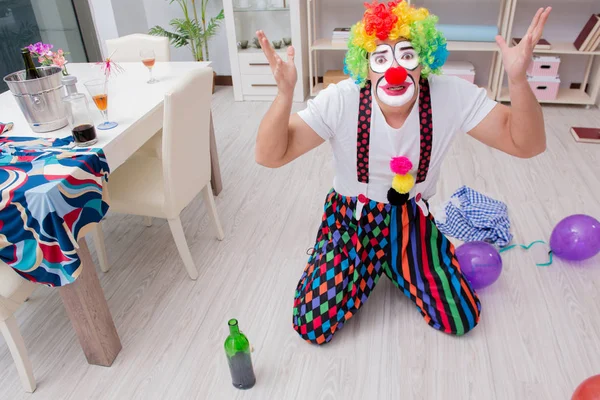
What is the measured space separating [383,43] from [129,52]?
1.77m

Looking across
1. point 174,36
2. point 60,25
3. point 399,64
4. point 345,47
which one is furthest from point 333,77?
point 399,64

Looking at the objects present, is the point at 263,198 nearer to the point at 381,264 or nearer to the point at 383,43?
the point at 381,264

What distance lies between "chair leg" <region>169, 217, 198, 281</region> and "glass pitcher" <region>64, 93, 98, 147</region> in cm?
43

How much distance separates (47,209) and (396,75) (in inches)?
37.6

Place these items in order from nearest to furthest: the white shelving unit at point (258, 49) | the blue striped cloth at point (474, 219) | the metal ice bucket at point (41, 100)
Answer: the metal ice bucket at point (41, 100) → the blue striped cloth at point (474, 219) → the white shelving unit at point (258, 49)

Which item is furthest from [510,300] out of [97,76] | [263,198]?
[97,76]

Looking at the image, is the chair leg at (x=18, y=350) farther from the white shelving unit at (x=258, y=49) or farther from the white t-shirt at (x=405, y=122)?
the white shelving unit at (x=258, y=49)

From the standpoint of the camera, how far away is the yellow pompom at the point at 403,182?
1405 mm

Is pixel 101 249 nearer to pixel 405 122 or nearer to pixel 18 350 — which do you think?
pixel 18 350

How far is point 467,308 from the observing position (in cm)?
155

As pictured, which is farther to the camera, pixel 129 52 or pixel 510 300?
pixel 129 52

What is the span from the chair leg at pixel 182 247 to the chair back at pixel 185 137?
0.17ft

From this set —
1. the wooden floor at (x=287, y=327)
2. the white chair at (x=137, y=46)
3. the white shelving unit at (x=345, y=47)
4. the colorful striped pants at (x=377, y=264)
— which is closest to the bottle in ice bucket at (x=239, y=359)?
the wooden floor at (x=287, y=327)

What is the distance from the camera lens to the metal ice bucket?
1.52 m
